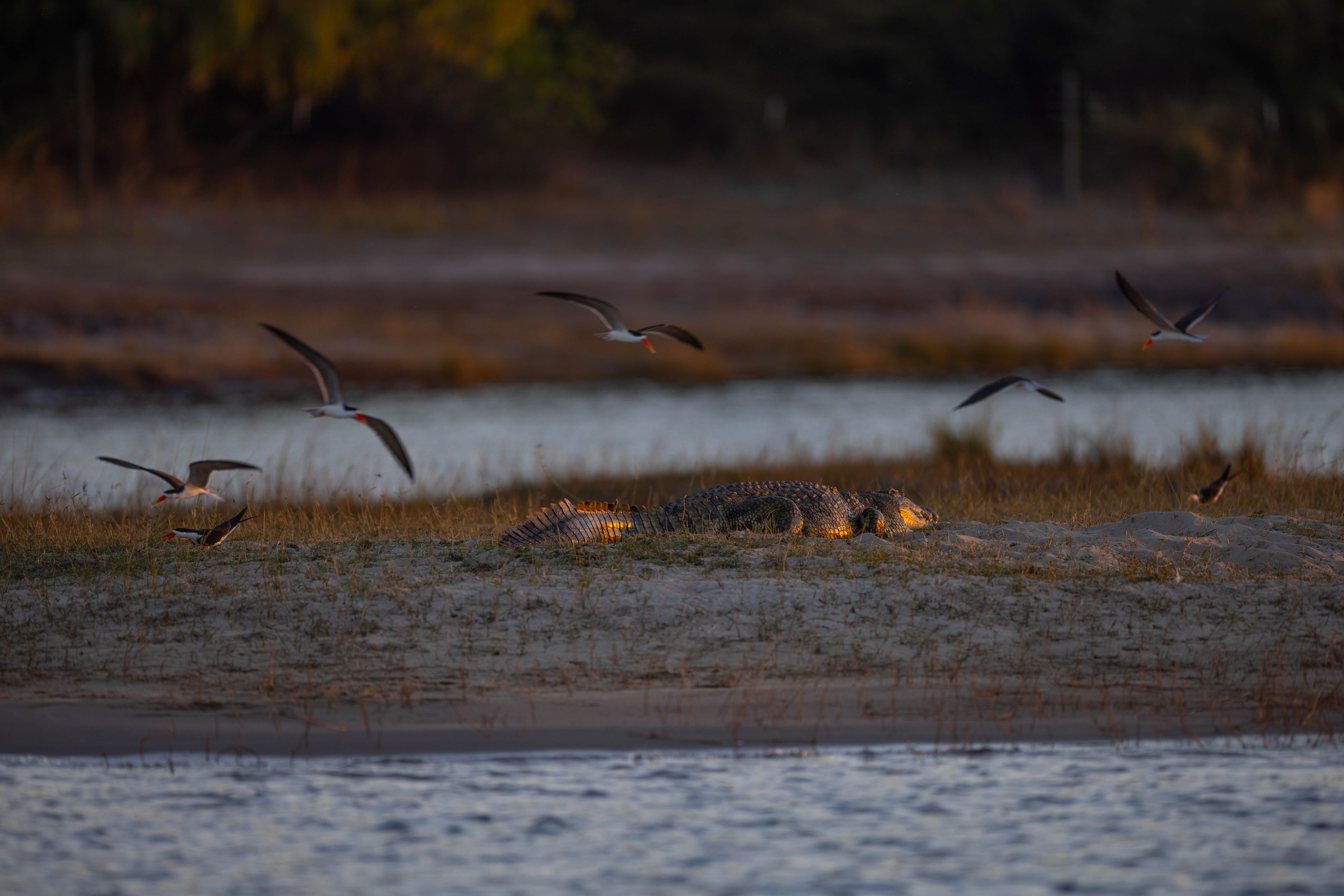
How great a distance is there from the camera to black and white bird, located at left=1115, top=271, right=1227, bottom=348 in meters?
7.71

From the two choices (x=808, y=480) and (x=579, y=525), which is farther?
(x=808, y=480)

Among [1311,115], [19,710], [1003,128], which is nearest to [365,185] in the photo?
[1003,128]

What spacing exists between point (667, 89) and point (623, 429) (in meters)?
19.1

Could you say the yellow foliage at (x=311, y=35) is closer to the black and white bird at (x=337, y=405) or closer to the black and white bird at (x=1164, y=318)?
the black and white bird at (x=337, y=405)

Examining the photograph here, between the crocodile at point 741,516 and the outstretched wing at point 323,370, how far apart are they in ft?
4.66

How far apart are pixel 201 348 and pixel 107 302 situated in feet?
6.47

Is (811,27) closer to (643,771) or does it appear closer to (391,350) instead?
(391,350)

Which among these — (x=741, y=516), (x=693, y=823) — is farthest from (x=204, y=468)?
(x=693, y=823)

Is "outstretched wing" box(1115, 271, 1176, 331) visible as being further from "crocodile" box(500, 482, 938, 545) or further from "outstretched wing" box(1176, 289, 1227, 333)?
"crocodile" box(500, 482, 938, 545)

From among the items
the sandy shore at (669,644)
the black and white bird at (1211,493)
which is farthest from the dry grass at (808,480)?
the sandy shore at (669,644)

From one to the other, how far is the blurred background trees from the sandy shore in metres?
20.1

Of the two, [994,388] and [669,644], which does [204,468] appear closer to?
[669,644]

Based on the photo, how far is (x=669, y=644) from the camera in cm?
680

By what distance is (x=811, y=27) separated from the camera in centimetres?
3506
